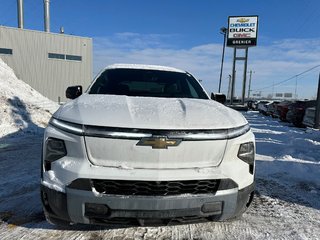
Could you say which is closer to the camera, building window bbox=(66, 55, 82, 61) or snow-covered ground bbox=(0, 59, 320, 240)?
snow-covered ground bbox=(0, 59, 320, 240)

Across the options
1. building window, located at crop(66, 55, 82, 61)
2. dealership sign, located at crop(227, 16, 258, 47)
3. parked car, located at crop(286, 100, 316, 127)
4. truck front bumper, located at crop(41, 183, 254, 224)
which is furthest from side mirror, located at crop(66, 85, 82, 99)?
dealership sign, located at crop(227, 16, 258, 47)

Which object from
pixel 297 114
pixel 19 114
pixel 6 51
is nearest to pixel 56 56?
pixel 6 51

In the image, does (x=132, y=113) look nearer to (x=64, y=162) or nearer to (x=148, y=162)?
(x=148, y=162)

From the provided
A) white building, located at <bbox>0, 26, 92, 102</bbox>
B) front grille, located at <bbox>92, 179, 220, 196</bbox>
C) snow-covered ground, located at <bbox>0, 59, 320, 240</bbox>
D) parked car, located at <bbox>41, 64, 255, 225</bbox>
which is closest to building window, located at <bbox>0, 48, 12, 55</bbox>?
white building, located at <bbox>0, 26, 92, 102</bbox>

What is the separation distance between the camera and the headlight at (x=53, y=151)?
2.37m

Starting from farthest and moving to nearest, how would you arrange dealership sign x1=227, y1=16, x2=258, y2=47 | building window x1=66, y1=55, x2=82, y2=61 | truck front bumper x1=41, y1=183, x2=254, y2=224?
dealership sign x1=227, y1=16, x2=258, y2=47, building window x1=66, y1=55, x2=82, y2=61, truck front bumper x1=41, y1=183, x2=254, y2=224

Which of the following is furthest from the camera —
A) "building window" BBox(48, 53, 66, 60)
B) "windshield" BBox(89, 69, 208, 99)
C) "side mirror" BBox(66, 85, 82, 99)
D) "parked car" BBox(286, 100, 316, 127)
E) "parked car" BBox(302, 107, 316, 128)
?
"building window" BBox(48, 53, 66, 60)

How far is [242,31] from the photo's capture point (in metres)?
36.7

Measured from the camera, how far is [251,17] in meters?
36.8

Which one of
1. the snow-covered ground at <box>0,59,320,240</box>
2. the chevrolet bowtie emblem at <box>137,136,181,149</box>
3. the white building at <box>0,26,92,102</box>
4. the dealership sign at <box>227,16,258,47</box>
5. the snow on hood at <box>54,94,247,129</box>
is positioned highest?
the dealership sign at <box>227,16,258,47</box>

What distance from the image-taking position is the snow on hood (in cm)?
237

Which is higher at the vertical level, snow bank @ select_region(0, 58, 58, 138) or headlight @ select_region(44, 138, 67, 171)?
headlight @ select_region(44, 138, 67, 171)

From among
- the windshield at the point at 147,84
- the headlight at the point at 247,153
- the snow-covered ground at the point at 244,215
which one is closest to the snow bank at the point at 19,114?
the snow-covered ground at the point at 244,215

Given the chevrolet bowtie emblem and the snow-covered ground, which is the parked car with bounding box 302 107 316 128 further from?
the chevrolet bowtie emblem
